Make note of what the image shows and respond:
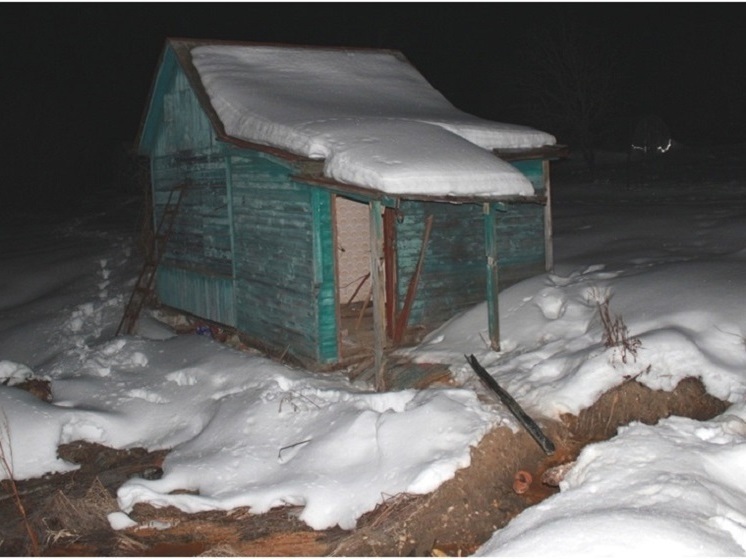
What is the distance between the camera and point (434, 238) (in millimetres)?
10719

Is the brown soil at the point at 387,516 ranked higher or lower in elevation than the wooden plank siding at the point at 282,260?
lower

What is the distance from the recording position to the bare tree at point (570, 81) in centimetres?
3000

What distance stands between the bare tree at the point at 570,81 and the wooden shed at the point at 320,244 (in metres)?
19.6

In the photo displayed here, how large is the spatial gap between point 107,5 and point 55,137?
18258mm

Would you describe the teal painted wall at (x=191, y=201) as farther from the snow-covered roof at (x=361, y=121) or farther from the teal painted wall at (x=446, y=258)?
the teal painted wall at (x=446, y=258)

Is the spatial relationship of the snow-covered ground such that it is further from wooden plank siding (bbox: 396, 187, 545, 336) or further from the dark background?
the dark background

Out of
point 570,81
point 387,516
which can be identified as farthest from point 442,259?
point 570,81

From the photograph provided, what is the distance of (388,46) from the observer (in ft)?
146

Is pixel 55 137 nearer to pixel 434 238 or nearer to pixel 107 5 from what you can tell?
pixel 107 5

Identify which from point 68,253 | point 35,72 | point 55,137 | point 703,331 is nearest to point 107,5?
point 35,72

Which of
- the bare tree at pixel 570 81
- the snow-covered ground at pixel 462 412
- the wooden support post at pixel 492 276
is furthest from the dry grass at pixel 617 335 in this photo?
the bare tree at pixel 570 81

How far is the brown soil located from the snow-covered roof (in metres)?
2.93

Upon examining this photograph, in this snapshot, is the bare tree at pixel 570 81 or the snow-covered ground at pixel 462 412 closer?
the snow-covered ground at pixel 462 412

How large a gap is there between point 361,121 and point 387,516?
19.1ft
